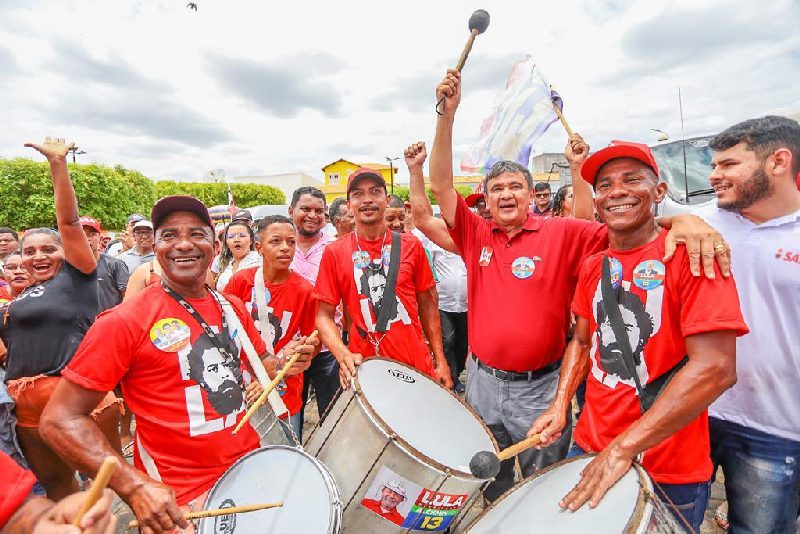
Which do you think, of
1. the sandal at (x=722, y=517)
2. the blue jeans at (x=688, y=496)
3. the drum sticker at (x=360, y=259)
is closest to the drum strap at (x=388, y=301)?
the drum sticker at (x=360, y=259)

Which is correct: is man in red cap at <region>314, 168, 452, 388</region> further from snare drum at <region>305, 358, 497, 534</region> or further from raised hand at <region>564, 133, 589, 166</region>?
raised hand at <region>564, 133, 589, 166</region>

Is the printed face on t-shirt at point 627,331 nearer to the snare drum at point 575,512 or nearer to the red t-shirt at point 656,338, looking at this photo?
the red t-shirt at point 656,338

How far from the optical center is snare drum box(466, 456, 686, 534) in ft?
4.43

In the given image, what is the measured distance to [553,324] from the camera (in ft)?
9.08

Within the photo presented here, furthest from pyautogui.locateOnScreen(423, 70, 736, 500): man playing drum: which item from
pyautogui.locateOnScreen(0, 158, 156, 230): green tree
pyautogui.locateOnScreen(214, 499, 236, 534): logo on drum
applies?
pyautogui.locateOnScreen(0, 158, 156, 230): green tree

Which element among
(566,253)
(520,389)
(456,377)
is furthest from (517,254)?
(456,377)

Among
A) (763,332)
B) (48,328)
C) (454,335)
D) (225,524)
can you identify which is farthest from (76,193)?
(763,332)

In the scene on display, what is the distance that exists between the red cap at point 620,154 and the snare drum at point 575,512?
54.8 inches

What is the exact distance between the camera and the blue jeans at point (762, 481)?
82.4 inches

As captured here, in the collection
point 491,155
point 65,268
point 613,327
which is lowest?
point 613,327

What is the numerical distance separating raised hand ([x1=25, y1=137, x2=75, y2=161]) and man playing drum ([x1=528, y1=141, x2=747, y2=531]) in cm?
334

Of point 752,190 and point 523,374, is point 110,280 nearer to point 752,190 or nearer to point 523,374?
point 523,374

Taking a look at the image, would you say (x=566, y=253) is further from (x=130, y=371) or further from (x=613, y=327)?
(x=130, y=371)

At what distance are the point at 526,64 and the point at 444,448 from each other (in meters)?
3.06
